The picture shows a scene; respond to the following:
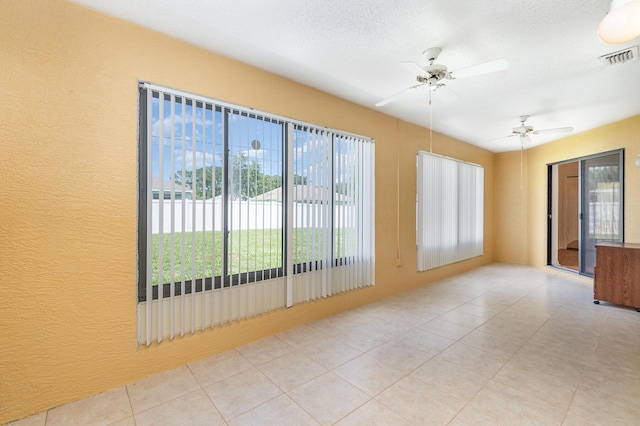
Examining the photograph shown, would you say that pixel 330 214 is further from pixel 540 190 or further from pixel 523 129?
pixel 540 190

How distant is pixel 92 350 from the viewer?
2.03 meters

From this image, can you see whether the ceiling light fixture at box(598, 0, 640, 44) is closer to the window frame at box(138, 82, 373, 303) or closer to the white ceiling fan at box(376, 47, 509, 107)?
the white ceiling fan at box(376, 47, 509, 107)

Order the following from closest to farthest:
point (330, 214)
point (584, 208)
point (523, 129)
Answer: point (330, 214) → point (523, 129) → point (584, 208)

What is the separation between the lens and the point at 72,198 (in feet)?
6.44

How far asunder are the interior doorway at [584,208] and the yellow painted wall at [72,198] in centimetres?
640

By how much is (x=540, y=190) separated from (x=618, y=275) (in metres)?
2.86

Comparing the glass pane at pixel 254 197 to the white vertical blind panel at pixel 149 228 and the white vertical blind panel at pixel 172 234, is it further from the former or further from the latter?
the white vertical blind panel at pixel 149 228

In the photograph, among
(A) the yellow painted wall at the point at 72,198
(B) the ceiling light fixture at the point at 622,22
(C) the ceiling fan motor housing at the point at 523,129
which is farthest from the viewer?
(C) the ceiling fan motor housing at the point at 523,129

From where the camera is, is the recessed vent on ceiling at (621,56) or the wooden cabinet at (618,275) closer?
the recessed vent on ceiling at (621,56)

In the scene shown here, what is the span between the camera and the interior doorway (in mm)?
4680

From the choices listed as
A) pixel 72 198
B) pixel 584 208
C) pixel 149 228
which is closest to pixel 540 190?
pixel 584 208

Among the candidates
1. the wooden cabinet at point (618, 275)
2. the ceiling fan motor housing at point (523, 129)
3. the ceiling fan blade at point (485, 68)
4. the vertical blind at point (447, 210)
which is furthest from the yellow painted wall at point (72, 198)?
the wooden cabinet at point (618, 275)

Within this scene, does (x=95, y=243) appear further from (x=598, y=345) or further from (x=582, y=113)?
(x=582, y=113)

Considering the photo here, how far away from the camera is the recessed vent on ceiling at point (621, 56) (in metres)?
2.44
